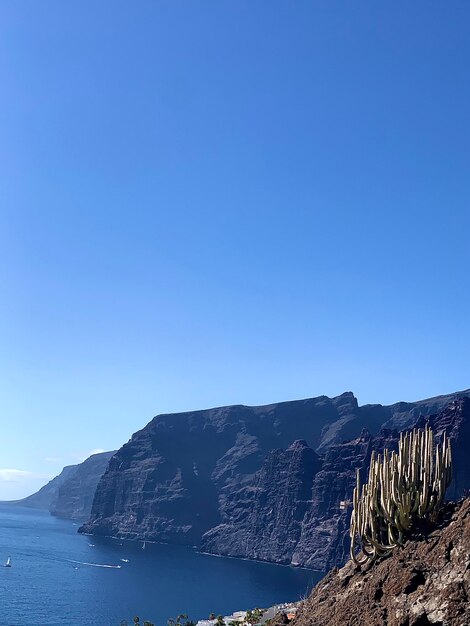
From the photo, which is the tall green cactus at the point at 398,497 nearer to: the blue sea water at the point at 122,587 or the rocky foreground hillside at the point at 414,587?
the rocky foreground hillside at the point at 414,587

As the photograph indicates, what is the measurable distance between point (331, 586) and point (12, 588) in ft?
372

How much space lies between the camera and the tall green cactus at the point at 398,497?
24.9 meters

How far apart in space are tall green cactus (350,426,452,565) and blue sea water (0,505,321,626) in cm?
8118

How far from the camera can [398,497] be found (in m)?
24.7

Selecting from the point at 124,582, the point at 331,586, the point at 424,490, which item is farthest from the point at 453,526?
the point at 124,582

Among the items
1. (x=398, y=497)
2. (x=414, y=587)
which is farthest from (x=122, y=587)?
(x=414, y=587)

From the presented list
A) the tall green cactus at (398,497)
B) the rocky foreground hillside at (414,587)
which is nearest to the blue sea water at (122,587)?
the tall green cactus at (398,497)

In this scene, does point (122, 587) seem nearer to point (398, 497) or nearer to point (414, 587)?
point (398, 497)

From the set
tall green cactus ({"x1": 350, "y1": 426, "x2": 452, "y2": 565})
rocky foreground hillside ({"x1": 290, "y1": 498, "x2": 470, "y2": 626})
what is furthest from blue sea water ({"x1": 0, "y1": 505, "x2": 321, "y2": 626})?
rocky foreground hillside ({"x1": 290, "y1": 498, "x2": 470, "y2": 626})

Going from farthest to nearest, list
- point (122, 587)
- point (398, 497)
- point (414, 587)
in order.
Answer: point (122, 587) < point (398, 497) < point (414, 587)

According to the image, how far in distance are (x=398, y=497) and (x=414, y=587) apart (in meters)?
4.33

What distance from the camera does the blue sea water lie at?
10425cm

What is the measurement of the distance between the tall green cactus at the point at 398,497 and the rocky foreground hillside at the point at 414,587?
0.72m

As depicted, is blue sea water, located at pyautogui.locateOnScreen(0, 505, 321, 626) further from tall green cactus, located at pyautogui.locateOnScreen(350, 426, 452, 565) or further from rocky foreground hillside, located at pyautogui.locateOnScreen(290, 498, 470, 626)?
rocky foreground hillside, located at pyautogui.locateOnScreen(290, 498, 470, 626)
